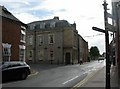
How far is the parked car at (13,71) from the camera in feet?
74.1

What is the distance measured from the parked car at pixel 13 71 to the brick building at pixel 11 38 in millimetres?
6717

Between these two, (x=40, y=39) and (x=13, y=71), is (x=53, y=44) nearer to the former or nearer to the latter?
(x=40, y=39)

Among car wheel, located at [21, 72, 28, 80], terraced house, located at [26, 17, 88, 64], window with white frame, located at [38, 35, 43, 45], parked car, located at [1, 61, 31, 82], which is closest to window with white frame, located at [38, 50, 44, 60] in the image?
terraced house, located at [26, 17, 88, 64]

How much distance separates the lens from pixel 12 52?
109 ft

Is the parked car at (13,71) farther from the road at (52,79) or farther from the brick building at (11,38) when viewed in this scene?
the brick building at (11,38)

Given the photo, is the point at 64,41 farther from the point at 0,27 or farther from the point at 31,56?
the point at 0,27

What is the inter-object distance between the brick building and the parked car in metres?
6.72

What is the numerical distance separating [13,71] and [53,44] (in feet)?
132

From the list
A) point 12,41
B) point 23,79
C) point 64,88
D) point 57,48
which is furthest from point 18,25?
point 57,48

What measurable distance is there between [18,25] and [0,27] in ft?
15.1

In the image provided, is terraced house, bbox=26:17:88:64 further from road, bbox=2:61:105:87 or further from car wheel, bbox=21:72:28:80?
car wheel, bbox=21:72:28:80

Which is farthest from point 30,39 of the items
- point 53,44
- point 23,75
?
point 23,75

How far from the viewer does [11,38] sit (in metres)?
32.9

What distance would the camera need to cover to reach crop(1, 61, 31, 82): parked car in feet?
74.1
